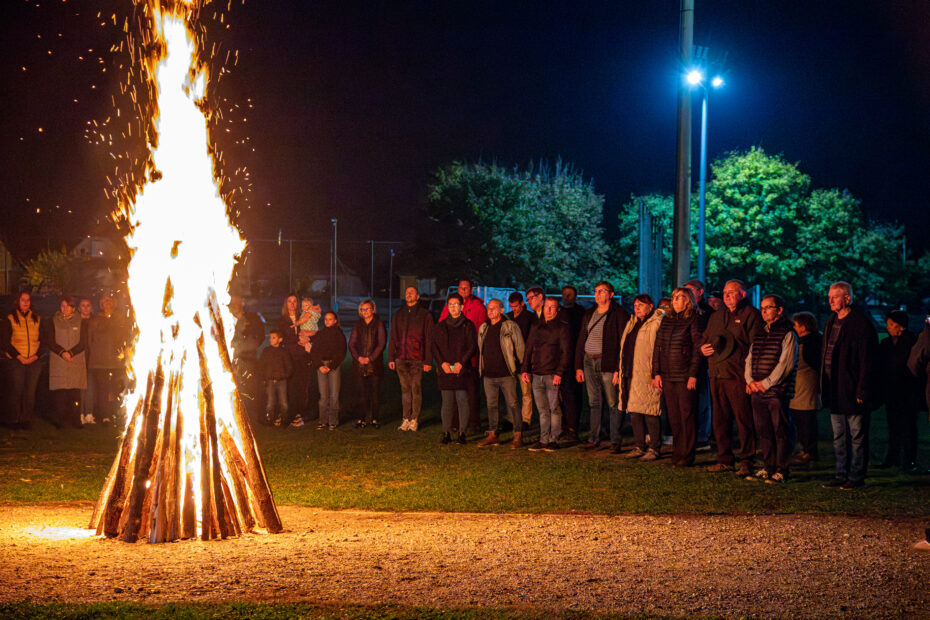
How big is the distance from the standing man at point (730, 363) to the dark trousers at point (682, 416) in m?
0.29

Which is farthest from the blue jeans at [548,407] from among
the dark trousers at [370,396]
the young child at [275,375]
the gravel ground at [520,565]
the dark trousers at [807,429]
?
the young child at [275,375]

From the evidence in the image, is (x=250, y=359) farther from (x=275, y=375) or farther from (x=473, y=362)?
(x=473, y=362)

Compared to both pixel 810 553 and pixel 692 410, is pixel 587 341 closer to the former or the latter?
pixel 692 410

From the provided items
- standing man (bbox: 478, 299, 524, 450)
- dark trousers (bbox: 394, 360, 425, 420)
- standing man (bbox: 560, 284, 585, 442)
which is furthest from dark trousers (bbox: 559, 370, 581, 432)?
dark trousers (bbox: 394, 360, 425, 420)

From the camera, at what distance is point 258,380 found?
52.0 ft

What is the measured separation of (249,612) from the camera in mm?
5223

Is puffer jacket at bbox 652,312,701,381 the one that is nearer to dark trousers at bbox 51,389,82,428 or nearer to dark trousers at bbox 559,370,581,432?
dark trousers at bbox 559,370,581,432

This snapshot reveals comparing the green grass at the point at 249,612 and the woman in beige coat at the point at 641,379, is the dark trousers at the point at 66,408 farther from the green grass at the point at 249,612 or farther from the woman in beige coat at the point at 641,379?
the green grass at the point at 249,612

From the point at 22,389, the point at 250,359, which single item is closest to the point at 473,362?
the point at 250,359

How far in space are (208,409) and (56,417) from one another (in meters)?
8.32

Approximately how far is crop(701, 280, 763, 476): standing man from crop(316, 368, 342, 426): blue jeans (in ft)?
21.3

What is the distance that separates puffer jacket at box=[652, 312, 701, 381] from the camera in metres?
11.3

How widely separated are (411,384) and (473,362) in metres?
1.58

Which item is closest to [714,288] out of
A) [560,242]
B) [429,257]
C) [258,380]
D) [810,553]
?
[560,242]
